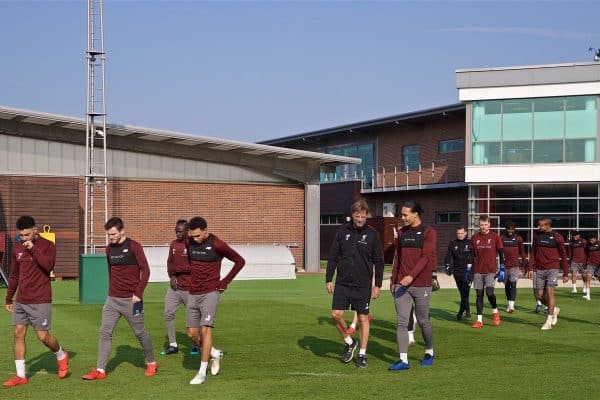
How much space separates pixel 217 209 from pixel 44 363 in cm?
2558

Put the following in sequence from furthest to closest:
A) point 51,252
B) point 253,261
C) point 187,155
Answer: point 187,155 → point 253,261 → point 51,252

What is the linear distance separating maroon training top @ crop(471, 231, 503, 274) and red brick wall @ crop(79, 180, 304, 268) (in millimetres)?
21165

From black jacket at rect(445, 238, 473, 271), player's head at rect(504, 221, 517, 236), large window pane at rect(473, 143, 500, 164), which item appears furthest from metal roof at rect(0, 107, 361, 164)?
black jacket at rect(445, 238, 473, 271)

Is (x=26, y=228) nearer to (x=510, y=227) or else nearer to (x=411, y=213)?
(x=411, y=213)

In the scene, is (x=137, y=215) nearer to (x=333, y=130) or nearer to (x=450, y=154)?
(x=450, y=154)

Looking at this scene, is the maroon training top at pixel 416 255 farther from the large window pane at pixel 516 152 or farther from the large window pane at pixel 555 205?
the large window pane at pixel 555 205

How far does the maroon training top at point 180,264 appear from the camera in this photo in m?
12.6

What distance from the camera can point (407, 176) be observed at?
48.6m

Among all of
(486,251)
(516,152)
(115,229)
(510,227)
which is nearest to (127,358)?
(115,229)

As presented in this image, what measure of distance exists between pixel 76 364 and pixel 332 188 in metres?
44.5

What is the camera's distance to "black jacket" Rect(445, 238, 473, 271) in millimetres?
17359

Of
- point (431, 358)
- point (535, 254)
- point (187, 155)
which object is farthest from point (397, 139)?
point (431, 358)

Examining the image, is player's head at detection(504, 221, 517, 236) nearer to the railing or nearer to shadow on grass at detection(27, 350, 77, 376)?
shadow on grass at detection(27, 350, 77, 376)

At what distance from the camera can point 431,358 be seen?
11.5 meters
